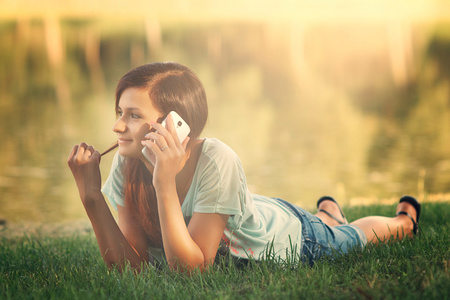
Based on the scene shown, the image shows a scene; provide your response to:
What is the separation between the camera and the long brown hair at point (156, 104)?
7.68 feet

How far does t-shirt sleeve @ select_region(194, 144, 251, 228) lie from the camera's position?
2285mm

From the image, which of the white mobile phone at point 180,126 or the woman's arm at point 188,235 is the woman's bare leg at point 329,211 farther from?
the white mobile phone at point 180,126

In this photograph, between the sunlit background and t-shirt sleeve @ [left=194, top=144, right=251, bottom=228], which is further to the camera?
the sunlit background

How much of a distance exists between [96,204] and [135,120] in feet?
1.45

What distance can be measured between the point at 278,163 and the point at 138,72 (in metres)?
8.58

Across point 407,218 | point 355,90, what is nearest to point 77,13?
point 355,90

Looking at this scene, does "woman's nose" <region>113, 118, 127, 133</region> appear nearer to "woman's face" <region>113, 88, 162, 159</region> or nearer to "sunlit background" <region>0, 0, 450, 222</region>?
"woman's face" <region>113, 88, 162, 159</region>

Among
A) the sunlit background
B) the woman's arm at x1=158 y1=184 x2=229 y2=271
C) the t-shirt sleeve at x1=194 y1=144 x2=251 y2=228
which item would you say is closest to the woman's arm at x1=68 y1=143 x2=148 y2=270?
the woman's arm at x1=158 y1=184 x2=229 y2=271

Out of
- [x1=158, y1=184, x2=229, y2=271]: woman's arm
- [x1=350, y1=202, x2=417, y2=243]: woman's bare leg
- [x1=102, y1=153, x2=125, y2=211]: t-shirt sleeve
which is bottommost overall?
[x1=350, y1=202, x2=417, y2=243]: woman's bare leg

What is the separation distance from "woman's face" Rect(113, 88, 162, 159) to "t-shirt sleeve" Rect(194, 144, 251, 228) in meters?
0.29

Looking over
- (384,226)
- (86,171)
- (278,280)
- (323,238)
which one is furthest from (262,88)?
(278,280)

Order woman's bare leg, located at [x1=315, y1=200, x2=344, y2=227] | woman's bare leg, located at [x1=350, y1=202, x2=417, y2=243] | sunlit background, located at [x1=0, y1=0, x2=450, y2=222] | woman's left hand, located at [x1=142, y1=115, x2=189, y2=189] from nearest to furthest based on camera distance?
woman's left hand, located at [x1=142, y1=115, x2=189, y2=189], woman's bare leg, located at [x1=350, y1=202, x2=417, y2=243], woman's bare leg, located at [x1=315, y1=200, x2=344, y2=227], sunlit background, located at [x1=0, y1=0, x2=450, y2=222]

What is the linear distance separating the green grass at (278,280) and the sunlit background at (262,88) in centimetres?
256

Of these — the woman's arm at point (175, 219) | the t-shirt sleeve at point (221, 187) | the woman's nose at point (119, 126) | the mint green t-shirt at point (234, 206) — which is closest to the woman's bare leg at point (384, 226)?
the mint green t-shirt at point (234, 206)
